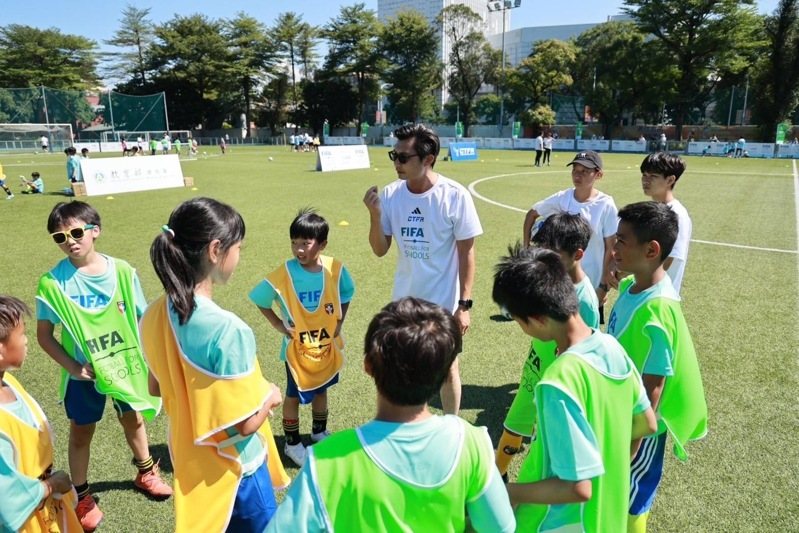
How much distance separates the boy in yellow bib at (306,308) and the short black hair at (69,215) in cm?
113

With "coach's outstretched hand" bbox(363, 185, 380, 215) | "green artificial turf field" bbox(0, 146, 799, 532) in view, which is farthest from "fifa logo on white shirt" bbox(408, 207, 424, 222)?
"green artificial turf field" bbox(0, 146, 799, 532)

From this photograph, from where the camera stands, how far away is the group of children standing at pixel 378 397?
4.88ft

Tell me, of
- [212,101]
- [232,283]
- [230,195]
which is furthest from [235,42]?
[232,283]

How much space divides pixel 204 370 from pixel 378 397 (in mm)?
742

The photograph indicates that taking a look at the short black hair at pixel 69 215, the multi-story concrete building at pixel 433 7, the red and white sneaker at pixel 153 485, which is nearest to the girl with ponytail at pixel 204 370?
the short black hair at pixel 69 215

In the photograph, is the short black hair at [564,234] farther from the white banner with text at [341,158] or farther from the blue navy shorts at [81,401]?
the white banner with text at [341,158]

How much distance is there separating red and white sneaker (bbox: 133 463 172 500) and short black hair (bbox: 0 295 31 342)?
5.86ft

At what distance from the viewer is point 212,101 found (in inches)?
2741

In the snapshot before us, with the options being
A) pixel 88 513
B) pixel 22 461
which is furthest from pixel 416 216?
pixel 88 513

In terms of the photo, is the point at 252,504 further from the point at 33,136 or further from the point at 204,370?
the point at 33,136

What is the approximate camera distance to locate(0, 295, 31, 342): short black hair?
80.9 inches

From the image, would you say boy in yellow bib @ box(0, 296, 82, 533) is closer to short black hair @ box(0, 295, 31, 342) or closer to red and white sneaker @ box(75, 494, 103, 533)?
short black hair @ box(0, 295, 31, 342)

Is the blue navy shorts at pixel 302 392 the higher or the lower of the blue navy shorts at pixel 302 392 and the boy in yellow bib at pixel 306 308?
the lower

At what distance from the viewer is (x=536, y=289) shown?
6.18 feet
